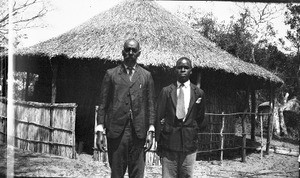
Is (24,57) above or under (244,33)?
under

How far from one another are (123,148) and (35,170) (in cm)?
403

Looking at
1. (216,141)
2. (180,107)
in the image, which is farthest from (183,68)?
(216,141)

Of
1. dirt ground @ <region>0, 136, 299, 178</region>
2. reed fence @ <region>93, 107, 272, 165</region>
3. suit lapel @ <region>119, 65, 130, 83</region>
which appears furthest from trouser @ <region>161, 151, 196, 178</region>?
reed fence @ <region>93, 107, 272, 165</region>

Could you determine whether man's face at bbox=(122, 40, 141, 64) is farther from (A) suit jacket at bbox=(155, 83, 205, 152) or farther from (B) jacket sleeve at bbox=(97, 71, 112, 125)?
(A) suit jacket at bbox=(155, 83, 205, 152)

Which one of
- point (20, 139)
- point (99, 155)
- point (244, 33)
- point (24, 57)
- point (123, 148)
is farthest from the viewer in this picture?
point (244, 33)

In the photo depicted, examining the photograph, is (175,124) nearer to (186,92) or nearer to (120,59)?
(186,92)

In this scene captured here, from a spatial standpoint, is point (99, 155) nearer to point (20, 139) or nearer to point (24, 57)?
point (20, 139)

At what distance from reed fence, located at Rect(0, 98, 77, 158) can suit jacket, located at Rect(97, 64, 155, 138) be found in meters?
4.97

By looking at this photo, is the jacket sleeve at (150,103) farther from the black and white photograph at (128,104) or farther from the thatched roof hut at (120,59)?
the thatched roof hut at (120,59)

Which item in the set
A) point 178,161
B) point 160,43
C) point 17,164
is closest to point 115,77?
point 178,161

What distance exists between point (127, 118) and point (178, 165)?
847mm

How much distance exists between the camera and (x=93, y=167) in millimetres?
8008

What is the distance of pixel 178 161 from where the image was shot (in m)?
4.11

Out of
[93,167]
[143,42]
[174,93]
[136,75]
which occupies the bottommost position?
[93,167]
